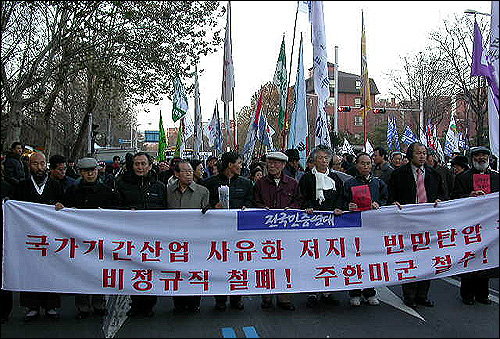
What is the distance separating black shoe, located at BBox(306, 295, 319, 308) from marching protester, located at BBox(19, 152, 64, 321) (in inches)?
109

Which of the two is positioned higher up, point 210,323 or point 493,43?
point 493,43

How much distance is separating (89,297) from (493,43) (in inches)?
206

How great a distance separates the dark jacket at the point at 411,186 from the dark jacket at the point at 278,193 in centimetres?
123

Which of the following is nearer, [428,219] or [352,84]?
[428,219]

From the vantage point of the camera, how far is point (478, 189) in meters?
6.90

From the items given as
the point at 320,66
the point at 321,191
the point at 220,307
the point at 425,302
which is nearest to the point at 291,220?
the point at 321,191

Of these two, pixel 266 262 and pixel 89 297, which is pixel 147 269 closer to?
pixel 89 297

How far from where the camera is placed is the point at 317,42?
1004cm

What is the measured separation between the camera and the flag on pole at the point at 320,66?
9.96 metres

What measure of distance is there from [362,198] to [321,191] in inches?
18.9

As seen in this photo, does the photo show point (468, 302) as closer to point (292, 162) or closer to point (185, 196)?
point (185, 196)

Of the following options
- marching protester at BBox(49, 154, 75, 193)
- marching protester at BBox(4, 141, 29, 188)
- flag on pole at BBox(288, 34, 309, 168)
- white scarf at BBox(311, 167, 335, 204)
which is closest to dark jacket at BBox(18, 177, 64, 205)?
marching protester at BBox(49, 154, 75, 193)

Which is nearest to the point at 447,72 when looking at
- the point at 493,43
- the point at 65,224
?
the point at 493,43

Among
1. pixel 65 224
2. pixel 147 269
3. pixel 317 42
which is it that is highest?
pixel 317 42
